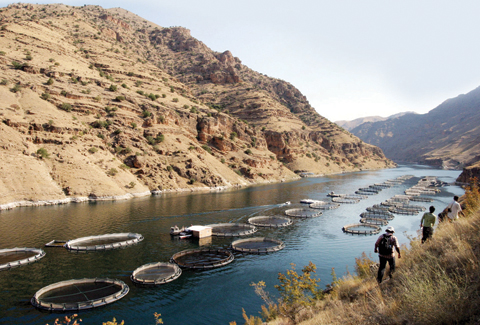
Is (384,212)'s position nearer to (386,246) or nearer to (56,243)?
(386,246)

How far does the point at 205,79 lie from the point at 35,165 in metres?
150

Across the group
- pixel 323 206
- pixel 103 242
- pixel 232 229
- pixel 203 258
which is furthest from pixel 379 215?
pixel 103 242

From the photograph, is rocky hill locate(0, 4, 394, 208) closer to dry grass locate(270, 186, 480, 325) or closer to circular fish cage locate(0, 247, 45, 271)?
circular fish cage locate(0, 247, 45, 271)

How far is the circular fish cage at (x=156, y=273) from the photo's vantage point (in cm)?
2599

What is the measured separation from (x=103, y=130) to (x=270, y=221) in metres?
57.4

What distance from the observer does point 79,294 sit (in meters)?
23.7

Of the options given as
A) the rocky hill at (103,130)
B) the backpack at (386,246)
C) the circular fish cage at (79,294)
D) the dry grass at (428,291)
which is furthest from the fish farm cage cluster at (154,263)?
the rocky hill at (103,130)

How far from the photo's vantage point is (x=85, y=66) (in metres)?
110

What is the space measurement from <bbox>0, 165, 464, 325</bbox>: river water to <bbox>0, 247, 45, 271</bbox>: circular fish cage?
2.84ft

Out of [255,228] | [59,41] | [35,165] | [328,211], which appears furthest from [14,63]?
[328,211]

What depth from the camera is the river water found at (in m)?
21.8

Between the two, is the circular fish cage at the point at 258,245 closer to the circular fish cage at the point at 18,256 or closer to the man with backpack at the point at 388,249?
the circular fish cage at the point at 18,256

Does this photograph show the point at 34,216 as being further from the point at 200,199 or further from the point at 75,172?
the point at 200,199

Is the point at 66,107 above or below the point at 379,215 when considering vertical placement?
above
